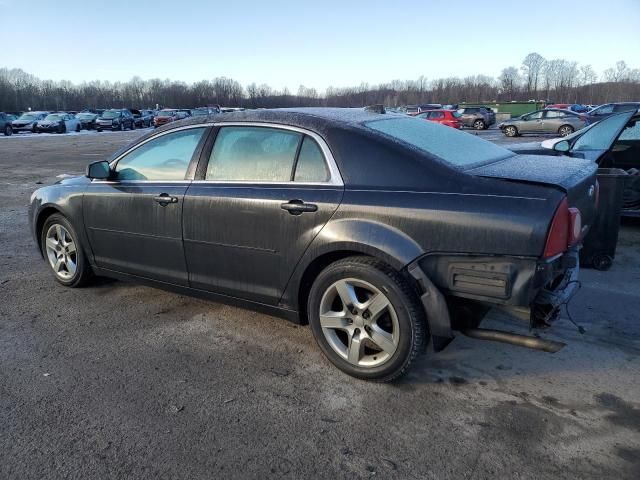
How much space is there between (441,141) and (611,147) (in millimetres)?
4161

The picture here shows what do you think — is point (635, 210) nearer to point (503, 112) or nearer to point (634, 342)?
point (634, 342)

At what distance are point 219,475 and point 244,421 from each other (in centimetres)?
43

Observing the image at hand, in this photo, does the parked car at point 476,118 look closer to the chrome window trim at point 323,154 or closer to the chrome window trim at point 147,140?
the chrome window trim at point 147,140

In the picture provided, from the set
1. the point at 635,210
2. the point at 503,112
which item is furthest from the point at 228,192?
the point at 503,112

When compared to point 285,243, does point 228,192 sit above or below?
above

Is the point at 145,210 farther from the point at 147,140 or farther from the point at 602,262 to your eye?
the point at 602,262

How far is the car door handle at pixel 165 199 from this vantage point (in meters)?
3.83

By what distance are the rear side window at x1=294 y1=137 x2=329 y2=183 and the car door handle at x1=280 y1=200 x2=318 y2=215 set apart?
168mm

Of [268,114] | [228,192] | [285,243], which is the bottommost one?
[285,243]

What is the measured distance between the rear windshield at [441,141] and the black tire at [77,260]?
2.89m

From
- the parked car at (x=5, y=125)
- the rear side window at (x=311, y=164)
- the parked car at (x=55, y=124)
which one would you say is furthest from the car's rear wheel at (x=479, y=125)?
the rear side window at (x=311, y=164)

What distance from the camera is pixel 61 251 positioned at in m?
4.84

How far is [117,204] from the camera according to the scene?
421 cm

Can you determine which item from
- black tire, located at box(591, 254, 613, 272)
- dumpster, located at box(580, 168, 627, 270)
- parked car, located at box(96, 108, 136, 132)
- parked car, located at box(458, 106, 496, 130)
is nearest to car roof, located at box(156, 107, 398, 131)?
dumpster, located at box(580, 168, 627, 270)
